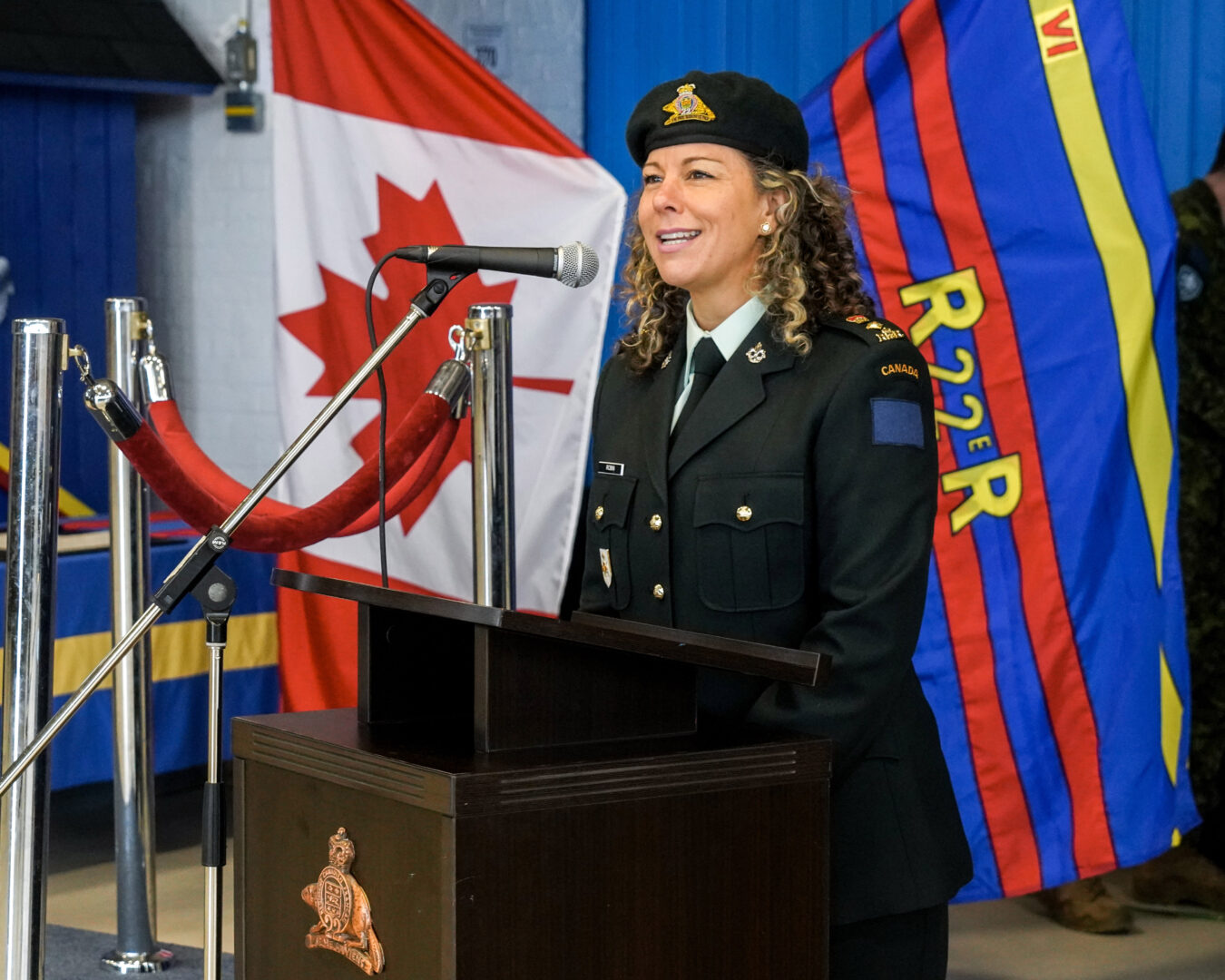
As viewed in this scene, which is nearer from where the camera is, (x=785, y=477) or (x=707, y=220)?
(x=785, y=477)

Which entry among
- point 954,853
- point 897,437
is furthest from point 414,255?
point 954,853

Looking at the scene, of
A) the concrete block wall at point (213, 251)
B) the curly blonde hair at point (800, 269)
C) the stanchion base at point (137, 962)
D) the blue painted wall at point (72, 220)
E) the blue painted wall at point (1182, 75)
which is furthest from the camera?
the concrete block wall at point (213, 251)

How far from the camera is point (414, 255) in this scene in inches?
67.4

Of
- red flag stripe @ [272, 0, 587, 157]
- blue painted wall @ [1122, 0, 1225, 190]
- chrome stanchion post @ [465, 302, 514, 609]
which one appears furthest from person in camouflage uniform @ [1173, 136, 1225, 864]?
chrome stanchion post @ [465, 302, 514, 609]

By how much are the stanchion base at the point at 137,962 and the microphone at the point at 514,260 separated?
188 centimetres

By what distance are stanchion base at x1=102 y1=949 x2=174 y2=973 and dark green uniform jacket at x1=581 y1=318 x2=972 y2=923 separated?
5.85 ft

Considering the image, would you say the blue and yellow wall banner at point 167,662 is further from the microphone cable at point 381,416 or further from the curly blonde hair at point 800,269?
the curly blonde hair at point 800,269

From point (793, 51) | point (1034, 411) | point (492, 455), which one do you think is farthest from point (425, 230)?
point (1034, 411)

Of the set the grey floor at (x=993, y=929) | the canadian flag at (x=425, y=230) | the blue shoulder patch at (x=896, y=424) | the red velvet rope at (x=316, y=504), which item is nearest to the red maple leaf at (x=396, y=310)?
the canadian flag at (x=425, y=230)

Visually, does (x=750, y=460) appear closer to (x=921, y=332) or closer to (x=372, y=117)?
(x=921, y=332)

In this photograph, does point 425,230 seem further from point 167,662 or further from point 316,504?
point 167,662

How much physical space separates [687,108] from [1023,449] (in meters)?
1.52

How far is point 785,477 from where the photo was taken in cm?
155

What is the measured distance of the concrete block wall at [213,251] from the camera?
16.1ft
